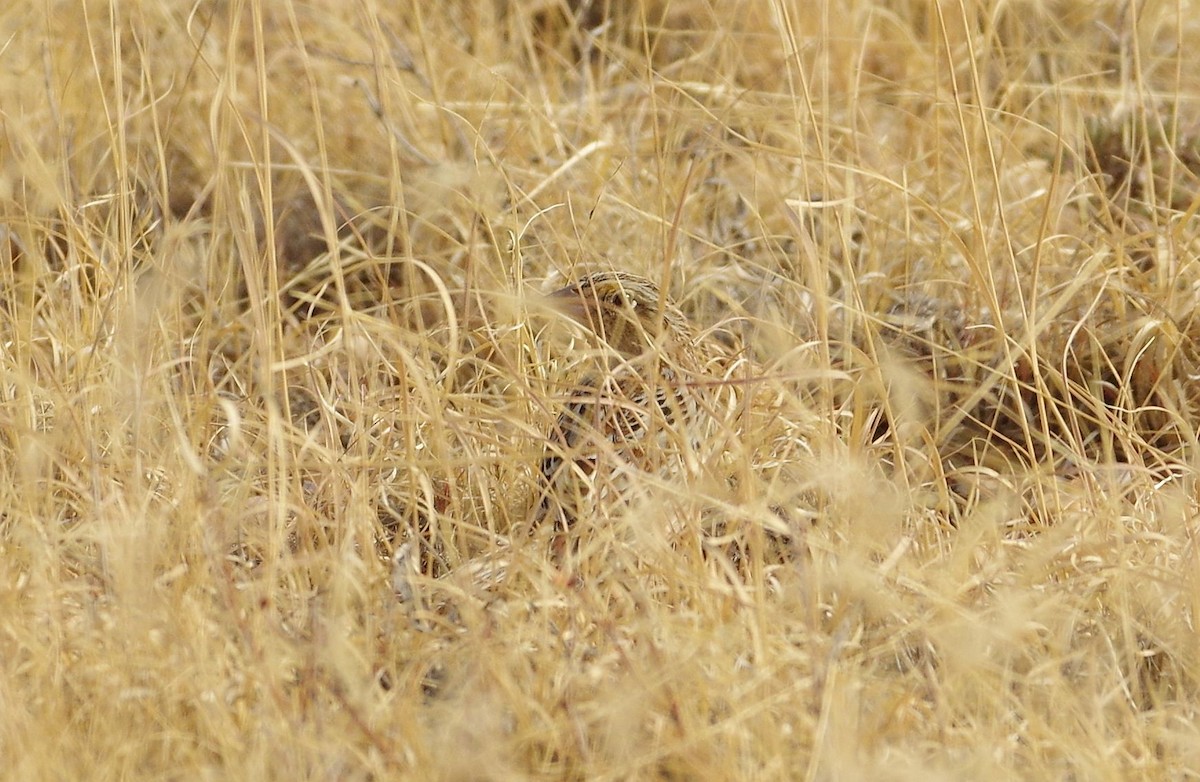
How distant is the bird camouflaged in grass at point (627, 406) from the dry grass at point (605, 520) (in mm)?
53

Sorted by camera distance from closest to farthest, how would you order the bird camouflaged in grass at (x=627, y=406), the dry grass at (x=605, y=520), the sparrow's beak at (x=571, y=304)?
the dry grass at (x=605, y=520), the bird camouflaged in grass at (x=627, y=406), the sparrow's beak at (x=571, y=304)

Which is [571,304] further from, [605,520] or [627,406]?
[605,520]

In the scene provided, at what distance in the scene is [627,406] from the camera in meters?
1.95

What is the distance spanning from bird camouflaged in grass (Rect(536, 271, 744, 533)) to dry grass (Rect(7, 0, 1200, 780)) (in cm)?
5

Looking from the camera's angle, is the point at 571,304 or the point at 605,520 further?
the point at 571,304

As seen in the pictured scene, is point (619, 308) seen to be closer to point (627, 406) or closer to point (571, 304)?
point (571, 304)

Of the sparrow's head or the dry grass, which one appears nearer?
the dry grass

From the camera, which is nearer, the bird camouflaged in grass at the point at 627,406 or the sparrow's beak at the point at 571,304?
the bird camouflaged in grass at the point at 627,406

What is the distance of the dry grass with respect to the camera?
1538 mm

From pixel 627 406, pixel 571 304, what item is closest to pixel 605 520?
pixel 627 406

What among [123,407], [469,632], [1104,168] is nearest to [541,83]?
[1104,168]

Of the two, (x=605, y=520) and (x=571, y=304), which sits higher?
(x=571, y=304)

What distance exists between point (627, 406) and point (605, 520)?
0.53 feet

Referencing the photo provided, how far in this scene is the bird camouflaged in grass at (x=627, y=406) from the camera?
1.89 meters
